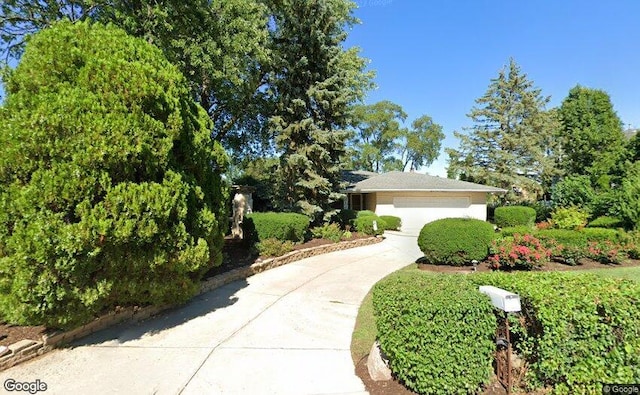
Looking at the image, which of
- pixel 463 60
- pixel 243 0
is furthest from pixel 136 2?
pixel 463 60

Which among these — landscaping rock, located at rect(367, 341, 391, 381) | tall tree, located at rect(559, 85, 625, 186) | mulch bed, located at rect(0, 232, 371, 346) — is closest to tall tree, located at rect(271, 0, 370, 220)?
mulch bed, located at rect(0, 232, 371, 346)

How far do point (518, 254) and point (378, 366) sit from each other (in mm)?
6445

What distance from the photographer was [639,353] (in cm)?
261

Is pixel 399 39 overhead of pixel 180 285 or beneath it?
overhead

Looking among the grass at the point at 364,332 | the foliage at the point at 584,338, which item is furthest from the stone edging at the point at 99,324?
the foliage at the point at 584,338

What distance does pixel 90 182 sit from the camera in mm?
3846

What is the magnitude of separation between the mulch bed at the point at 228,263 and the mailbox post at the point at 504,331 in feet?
18.1

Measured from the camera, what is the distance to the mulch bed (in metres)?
3.98

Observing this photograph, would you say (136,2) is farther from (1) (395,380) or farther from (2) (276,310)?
(1) (395,380)

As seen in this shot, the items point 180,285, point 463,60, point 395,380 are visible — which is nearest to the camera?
point 395,380

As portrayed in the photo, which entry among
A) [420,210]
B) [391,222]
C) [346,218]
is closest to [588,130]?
[420,210]

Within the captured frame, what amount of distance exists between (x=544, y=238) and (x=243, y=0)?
12.5 meters

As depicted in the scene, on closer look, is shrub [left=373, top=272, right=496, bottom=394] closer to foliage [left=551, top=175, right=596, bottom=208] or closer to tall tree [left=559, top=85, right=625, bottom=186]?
foliage [left=551, top=175, right=596, bottom=208]

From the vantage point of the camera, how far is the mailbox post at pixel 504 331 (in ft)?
9.14
